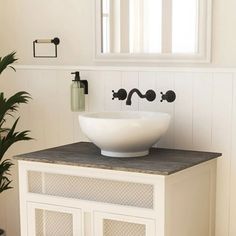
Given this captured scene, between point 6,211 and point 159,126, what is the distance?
146 cm

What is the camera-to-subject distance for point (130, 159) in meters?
2.58

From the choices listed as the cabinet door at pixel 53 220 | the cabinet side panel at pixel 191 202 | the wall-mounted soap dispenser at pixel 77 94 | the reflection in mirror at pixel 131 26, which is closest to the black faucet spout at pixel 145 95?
the reflection in mirror at pixel 131 26

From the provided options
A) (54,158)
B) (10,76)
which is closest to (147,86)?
(54,158)

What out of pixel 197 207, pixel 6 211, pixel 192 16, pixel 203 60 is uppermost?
pixel 192 16

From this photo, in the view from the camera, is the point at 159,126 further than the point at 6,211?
No

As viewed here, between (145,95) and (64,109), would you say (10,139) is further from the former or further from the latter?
(145,95)

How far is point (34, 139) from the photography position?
3375 mm

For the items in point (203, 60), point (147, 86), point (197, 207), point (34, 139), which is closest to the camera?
point (197, 207)

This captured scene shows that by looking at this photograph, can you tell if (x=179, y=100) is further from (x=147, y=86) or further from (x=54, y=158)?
(x=54, y=158)

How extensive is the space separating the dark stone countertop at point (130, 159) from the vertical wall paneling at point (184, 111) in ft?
0.28

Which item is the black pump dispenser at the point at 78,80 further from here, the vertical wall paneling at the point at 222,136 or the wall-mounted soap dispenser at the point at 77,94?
the vertical wall paneling at the point at 222,136

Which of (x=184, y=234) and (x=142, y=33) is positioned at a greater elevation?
(x=142, y=33)

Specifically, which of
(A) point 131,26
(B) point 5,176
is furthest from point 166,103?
(B) point 5,176

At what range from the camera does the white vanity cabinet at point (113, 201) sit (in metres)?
2.37
